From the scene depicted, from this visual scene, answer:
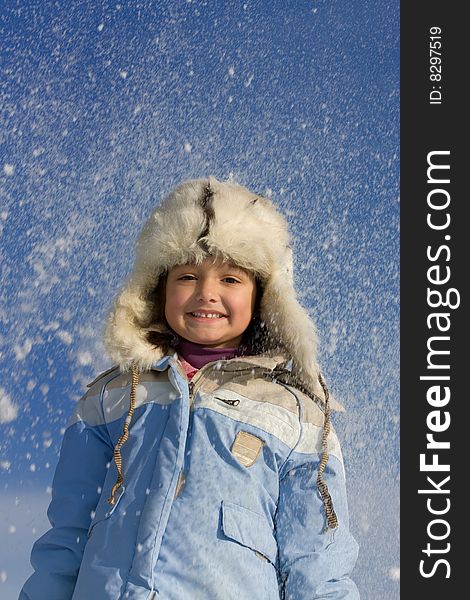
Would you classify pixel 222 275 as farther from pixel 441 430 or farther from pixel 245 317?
pixel 441 430

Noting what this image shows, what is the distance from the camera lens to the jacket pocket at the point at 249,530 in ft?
10.4

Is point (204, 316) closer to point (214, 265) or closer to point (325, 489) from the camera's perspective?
point (214, 265)

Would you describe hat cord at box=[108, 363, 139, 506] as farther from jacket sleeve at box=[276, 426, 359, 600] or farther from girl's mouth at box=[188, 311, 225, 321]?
jacket sleeve at box=[276, 426, 359, 600]

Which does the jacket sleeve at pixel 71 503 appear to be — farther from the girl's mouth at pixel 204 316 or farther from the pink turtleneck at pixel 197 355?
the girl's mouth at pixel 204 316

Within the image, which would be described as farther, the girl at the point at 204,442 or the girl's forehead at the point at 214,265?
the girl's forehead at the point at 214,265

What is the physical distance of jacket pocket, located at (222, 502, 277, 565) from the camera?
3.17m

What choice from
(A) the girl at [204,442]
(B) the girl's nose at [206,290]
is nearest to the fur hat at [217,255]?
(A) the girl at [204,442]

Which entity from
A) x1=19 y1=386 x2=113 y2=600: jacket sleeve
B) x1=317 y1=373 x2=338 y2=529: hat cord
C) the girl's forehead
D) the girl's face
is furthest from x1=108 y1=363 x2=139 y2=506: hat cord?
x1=317 y1=373 x2=338 y2=529: hat cord

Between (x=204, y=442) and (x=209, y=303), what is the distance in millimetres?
616

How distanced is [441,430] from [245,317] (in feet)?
6.25

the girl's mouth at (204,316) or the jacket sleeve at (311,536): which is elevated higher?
the girl's mouth at (204,316)

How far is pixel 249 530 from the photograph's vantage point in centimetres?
321

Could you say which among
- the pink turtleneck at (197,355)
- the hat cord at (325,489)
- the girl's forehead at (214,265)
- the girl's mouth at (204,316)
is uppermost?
the girl's forehead at (214,265)

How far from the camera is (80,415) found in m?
3.62
